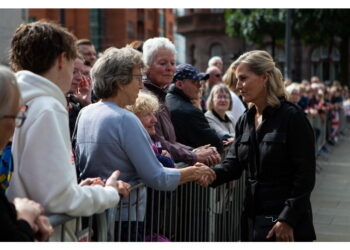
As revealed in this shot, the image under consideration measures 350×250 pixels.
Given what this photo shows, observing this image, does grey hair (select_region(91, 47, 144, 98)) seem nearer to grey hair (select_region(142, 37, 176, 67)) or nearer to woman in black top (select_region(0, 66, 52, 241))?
woman in black top (select_region(0, 66, 52, 241))

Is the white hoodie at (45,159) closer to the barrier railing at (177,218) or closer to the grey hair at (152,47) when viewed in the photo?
the barrier railing at (177,218)

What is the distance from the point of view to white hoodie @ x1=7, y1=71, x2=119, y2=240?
274 cm

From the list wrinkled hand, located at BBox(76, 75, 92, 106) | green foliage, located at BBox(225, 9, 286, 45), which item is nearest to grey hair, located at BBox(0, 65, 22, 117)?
wrinkled hand, located at BBox(76, 75, 92, 106)

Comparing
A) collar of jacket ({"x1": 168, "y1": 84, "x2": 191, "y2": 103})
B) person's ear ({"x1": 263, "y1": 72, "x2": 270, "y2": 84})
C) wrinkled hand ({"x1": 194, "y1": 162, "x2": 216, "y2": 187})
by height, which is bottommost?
wrinkled hand ({"x1": 194, "y1": 162, "x2": 216, "y2": 187})

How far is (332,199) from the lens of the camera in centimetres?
961

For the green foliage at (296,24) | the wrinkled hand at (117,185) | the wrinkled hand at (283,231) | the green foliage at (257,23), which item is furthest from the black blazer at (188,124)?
the green foliage at (257,23)

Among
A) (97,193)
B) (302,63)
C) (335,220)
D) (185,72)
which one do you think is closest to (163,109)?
(185,72)

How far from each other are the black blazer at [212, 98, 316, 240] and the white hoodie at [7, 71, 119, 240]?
1563 mm

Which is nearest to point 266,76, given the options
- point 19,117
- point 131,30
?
point 19,117

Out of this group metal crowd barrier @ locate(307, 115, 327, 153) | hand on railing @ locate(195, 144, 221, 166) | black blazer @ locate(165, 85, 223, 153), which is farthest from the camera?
metal crowd barrier @ locate(307, 115, 327, 153)

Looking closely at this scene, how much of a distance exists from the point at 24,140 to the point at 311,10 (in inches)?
1294

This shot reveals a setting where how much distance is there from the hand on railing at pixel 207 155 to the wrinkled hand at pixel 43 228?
2333 mm

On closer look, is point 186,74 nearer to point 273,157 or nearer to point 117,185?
point 273,157

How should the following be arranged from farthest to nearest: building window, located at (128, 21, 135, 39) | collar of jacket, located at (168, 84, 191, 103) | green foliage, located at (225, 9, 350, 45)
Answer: building window, located at (128, 21, 135, 39)
green foliage, located at (225, 9, 350, 45)
collar of jacket, located at (168, 84, 191, 103)
